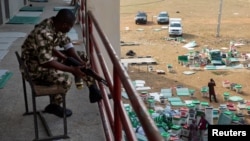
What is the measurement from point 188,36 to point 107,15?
18.7 metres

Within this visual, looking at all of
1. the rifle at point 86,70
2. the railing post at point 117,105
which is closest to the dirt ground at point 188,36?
the rifle at point 86,70

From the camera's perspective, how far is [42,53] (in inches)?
110

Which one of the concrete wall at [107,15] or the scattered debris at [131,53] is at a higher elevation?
the concrete wall at [107,15]

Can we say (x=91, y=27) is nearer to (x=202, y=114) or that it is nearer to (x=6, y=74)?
(x=6, y=74)

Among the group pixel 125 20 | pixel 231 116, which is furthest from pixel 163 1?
pixel 231 116

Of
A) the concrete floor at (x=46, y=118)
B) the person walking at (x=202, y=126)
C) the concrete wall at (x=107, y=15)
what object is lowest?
the person walking at (x=202, y=126)

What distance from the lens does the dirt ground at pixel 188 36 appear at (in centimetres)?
1600

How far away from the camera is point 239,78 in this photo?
53.6ft

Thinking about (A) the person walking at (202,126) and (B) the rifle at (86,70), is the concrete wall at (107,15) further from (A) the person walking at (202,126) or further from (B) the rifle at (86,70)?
(A) the person walking at (202,126)

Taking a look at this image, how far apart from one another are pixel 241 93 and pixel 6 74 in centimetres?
1153

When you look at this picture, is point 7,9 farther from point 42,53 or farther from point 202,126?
point 42,53

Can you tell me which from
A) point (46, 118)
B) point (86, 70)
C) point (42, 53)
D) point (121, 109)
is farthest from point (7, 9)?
point (121, 109)

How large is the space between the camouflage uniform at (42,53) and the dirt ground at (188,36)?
10884 millimetres

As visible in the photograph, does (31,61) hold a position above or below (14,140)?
above
